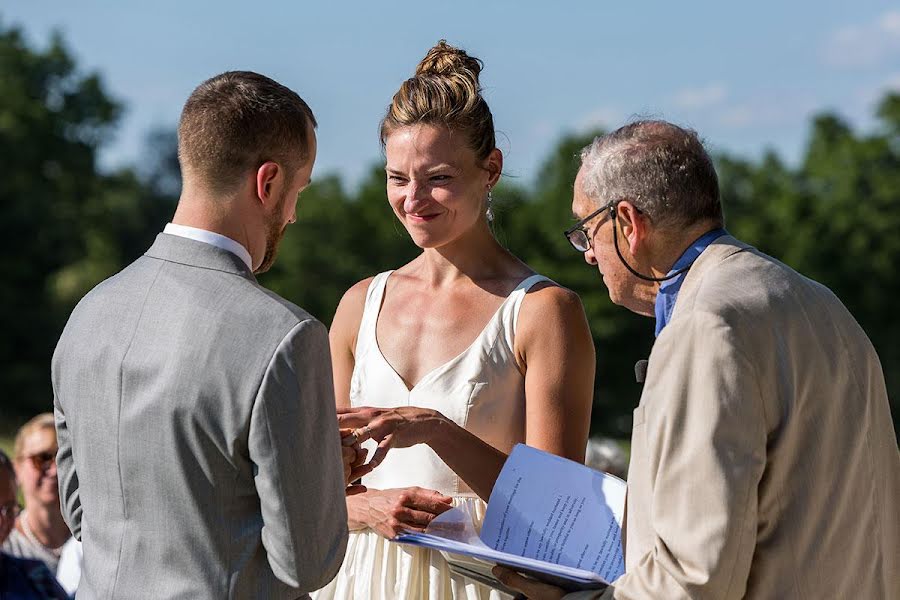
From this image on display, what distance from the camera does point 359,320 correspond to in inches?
162

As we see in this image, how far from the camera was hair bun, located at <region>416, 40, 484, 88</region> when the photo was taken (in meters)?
3.95

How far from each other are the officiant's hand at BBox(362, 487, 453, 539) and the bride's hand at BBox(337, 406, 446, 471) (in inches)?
7.7

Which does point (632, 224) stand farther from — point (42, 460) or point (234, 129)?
point (42, 460)

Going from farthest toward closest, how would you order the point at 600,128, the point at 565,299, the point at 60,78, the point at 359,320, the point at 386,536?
the point at 600,128 → the point at 60,78 → the point at 359,320 → the point at 565,299 → the point at 386,536

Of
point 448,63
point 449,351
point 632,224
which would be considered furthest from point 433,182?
point 632,224

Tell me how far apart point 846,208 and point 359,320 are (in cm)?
5546

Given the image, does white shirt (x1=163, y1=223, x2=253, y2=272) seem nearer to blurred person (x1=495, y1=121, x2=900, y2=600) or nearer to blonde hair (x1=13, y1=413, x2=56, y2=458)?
blurred person (x1=495, y1=121, x2=900, y2=600)

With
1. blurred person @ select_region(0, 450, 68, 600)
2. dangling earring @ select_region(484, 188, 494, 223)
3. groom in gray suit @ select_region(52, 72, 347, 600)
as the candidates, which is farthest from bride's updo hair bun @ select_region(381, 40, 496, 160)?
blurred person @ select_region(0, 450, 68, 600)

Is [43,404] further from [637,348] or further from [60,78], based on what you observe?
[637,348]

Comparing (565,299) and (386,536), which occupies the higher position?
(565,299)

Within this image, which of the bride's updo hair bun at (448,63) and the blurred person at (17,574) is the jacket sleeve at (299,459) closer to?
the bride's updo hair bun at (448,63)

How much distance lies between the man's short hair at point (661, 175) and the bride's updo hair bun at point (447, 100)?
0.87 m

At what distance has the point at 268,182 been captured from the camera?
110 inches

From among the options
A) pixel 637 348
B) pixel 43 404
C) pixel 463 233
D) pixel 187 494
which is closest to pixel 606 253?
pixel 463 233
